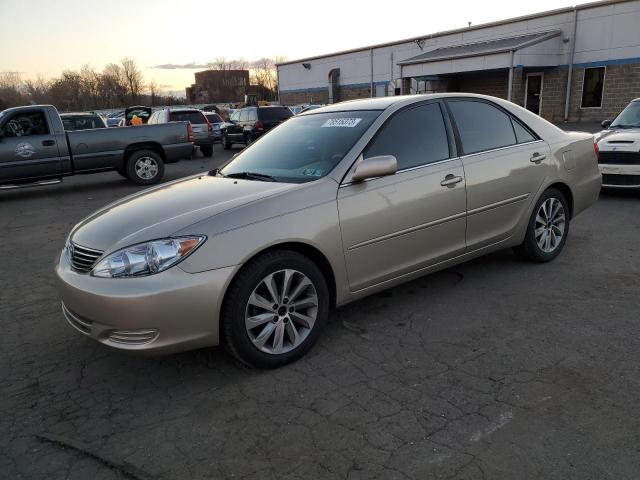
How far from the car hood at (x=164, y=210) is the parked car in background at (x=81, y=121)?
10.4 meters

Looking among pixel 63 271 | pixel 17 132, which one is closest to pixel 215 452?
pixel 63 271

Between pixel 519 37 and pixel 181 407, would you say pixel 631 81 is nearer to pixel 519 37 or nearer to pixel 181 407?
pixel 519 37

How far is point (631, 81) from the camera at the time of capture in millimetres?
22484

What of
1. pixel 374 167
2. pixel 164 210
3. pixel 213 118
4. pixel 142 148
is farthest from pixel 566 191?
pixel 213 118

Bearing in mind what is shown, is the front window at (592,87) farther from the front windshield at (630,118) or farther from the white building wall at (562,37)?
the front windshield at (630,118)

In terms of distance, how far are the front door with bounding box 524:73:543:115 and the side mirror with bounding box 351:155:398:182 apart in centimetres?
2540

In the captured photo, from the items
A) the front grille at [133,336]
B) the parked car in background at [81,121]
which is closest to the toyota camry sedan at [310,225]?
the front grille at [133,336]

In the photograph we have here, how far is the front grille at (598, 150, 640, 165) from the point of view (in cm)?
770

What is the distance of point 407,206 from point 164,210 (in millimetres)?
1738

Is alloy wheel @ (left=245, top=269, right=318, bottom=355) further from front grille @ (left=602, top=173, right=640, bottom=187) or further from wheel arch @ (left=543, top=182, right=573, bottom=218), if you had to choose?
front grille @ (left=602, top=173, right=640, bottom=187)

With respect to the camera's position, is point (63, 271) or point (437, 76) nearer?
point (63, 271)

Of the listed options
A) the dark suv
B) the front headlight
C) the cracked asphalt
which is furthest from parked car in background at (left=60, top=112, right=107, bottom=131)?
the front headlight

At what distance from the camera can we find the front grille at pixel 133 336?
2.90 m

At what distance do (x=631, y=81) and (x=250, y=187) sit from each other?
24.6 meters
